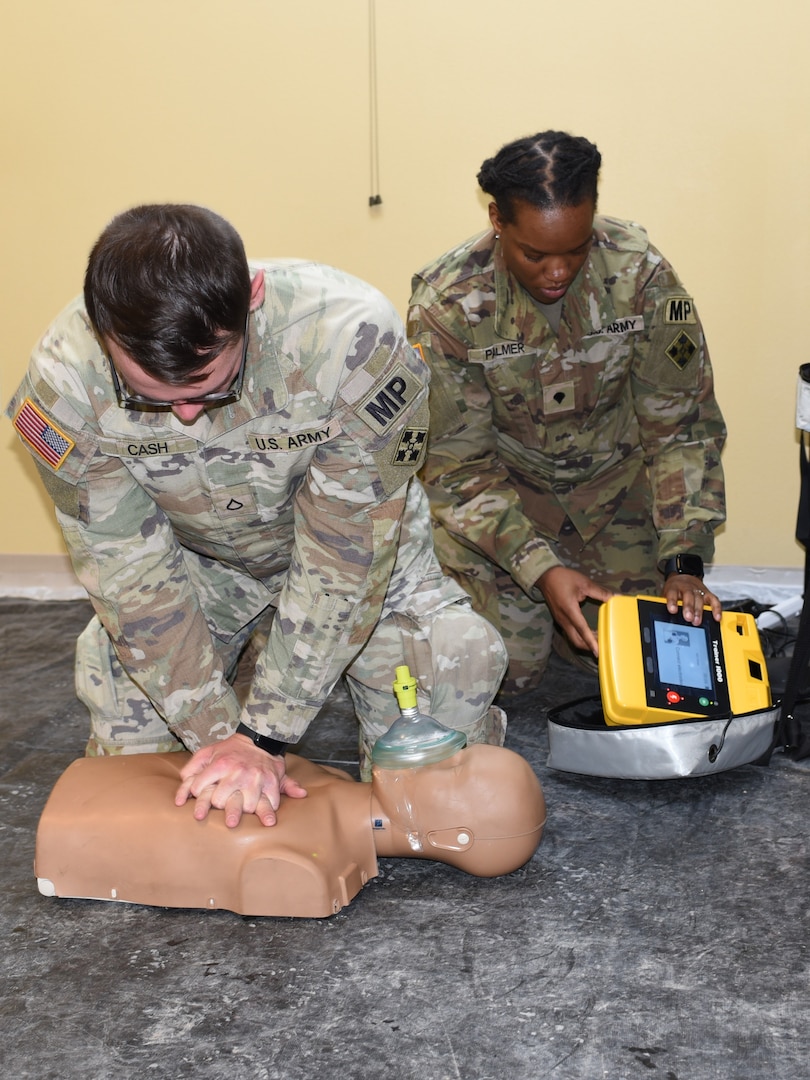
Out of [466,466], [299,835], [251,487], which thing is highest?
[251,487]

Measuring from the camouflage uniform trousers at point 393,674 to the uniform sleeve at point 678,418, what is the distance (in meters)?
0.63

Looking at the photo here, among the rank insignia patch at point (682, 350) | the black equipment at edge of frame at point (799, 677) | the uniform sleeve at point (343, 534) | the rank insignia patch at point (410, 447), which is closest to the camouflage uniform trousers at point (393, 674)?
the uniform sleeve at point (343, 534)

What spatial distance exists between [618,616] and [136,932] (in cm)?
104

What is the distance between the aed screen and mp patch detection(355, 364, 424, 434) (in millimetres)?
739

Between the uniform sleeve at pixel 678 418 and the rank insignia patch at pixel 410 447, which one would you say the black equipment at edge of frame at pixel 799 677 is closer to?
the uniform sleeve at pixel 678 418

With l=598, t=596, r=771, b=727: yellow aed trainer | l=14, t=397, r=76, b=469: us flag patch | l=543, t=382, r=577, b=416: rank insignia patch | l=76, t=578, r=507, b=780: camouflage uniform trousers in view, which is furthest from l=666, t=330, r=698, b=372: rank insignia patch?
l=14, t=397, r=76, b=469: us flag patch

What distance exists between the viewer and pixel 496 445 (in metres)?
2.77

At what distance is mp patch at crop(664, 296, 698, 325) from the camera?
2.51 meters

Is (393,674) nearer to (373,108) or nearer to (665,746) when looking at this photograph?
(665,746)

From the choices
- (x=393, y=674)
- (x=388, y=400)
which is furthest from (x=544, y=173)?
(x=393, y=674)

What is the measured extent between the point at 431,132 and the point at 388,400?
5.77 ft

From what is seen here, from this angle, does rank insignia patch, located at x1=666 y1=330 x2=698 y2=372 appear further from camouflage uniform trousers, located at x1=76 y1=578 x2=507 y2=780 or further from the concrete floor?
the concrete floor

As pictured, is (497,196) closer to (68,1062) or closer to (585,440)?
(585,440)

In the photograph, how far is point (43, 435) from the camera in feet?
5.63
